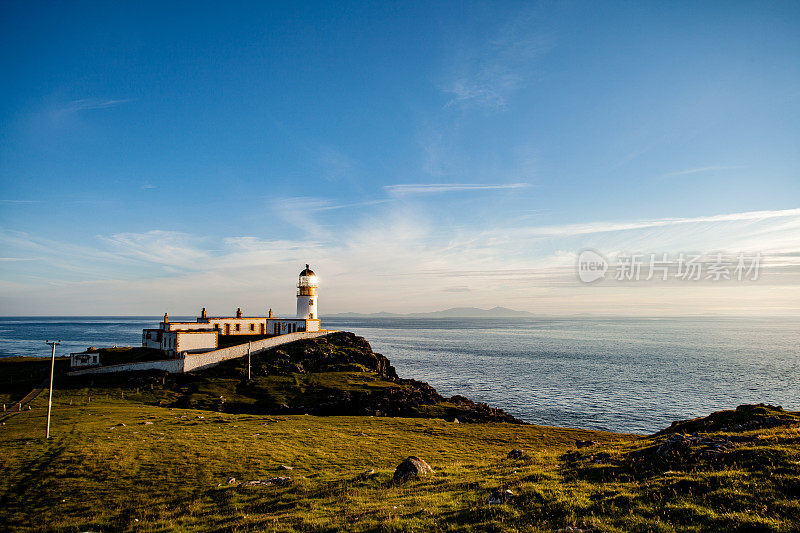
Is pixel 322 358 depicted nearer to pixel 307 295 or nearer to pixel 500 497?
pixel 307 295

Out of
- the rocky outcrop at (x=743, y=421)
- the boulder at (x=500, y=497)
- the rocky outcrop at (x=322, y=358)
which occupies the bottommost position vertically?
the rocky outcrop at (x=322, y=358)

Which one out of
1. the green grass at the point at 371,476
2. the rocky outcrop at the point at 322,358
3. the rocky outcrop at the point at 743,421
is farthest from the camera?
the rocky outcrop at the point at 322,358

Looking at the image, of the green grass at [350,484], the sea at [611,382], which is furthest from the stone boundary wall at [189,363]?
the sea at [611,382]

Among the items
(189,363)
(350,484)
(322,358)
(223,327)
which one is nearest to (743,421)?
(350,484)

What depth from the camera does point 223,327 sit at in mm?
85125

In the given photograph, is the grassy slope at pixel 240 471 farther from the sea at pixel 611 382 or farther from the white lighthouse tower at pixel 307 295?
the white lighthouse tower at pixel 307 295

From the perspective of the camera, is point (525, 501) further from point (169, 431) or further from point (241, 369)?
point (241, 369)

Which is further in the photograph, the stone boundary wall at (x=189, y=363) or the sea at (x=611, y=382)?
the stone boundary wall at (x=189, y=363)

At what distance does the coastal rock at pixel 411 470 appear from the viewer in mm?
20281

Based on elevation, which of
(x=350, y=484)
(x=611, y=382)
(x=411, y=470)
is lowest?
(x=611, y=382)

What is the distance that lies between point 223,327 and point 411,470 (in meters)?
75.2

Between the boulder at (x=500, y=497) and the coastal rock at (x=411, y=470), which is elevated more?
the boulder at (x=500, y=497)

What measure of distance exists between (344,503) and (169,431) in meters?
25.3

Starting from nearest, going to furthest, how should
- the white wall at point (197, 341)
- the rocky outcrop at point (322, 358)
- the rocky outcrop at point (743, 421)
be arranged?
the rocky outcrop at point (743, 421) → the white wall at point (197, 341) → the rocky outcrop at point (322, 358)
